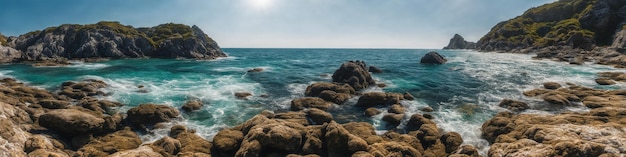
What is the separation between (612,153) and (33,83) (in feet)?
217

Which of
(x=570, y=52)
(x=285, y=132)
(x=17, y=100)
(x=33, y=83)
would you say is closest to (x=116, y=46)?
(x=33, y=83)

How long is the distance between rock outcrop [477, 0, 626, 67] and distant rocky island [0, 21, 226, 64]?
13374cm

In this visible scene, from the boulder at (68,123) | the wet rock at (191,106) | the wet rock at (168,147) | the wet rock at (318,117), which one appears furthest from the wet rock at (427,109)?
the boulder at (68,123)

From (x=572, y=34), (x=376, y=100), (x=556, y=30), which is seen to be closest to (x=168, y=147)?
(x=376, y=100)

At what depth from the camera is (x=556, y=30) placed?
139375mm

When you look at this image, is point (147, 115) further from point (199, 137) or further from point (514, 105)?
point (514, 105)

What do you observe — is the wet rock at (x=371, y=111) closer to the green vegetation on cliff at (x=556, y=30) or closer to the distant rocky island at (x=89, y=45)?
the distant rocky island at (x=89, y=45)

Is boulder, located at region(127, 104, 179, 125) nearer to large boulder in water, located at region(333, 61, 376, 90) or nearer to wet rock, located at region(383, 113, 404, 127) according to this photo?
wet rock, located at region(383, 113, 404, 127)

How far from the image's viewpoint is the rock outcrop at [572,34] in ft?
292

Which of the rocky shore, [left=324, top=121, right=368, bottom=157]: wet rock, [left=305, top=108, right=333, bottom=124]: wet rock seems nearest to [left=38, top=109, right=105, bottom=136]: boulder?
the rocky shore

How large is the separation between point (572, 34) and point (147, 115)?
150m

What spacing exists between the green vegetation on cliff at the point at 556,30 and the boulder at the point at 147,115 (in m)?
140

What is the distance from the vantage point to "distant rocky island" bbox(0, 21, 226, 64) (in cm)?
9244

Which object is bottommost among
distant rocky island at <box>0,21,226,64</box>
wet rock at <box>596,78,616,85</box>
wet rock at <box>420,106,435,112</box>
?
wet rock at <box>420,106,435,112</box>
